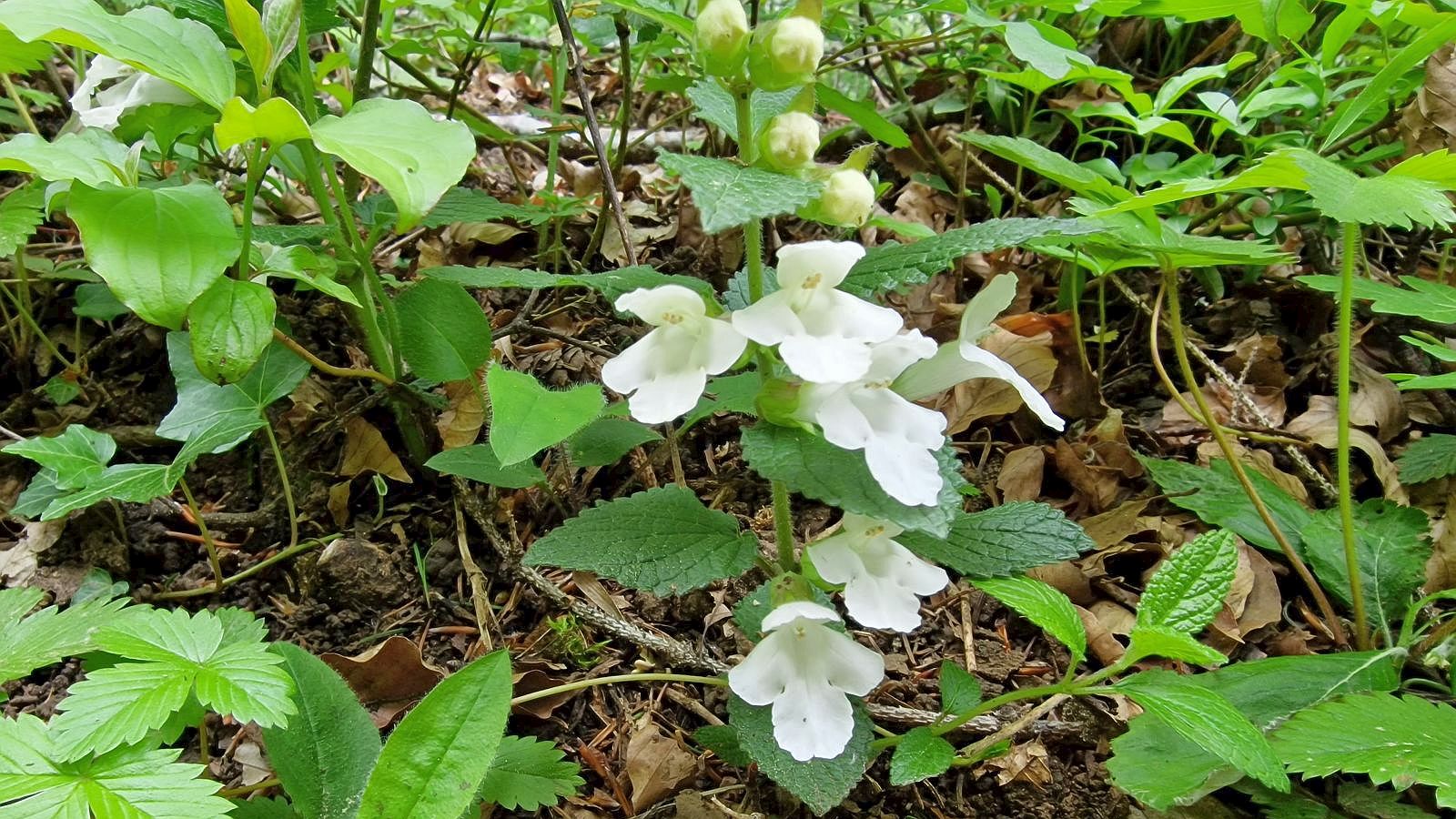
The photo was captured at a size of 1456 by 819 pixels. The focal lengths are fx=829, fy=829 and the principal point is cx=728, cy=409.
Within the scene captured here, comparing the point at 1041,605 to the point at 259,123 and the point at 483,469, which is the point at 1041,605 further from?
the point at 259,123

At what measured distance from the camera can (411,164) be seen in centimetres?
101

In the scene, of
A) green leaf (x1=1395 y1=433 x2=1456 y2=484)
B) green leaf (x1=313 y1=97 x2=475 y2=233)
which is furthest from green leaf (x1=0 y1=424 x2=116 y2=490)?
green leaf (x1=1395 y1=433 x2=1456 y2=484)

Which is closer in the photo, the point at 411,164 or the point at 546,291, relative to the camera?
the point at 411,164

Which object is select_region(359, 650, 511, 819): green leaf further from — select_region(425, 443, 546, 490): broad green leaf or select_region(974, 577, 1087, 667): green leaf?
select_region(974, 577, 1087, 667): green leaf

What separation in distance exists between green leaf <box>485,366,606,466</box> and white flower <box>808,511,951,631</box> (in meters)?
0.38

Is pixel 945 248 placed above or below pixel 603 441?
above

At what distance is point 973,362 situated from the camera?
104 centimetres

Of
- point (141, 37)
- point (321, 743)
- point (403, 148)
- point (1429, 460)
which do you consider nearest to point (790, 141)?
point (403, 148)

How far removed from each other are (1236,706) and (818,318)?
0.88 m

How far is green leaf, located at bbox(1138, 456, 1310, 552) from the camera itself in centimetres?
156

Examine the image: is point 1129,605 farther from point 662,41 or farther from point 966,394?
point 662,41

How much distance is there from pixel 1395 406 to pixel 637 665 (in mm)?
1798

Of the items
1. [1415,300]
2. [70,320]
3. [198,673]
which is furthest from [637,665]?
[70,320]

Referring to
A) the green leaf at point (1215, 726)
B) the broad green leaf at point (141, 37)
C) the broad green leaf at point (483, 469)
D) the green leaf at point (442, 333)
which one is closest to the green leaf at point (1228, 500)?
the green leaf at point (1215, 726)
